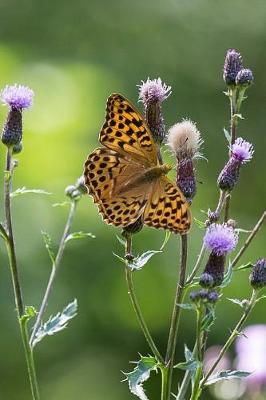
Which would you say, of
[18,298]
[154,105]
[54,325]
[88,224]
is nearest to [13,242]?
[18,298]

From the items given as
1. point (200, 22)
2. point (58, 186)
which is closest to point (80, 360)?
point (58, 186)

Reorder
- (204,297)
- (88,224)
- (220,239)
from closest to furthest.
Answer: (204,297)
(220,239)
(88,224)

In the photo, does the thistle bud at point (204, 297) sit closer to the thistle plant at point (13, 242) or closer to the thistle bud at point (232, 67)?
the thistle plant at point (13, 242)

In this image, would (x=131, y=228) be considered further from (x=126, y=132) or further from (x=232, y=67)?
(x=232, y=67)

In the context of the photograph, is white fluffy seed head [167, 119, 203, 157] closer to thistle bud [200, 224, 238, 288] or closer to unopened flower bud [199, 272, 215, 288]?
thistle bud [200, 224, 238, 288]

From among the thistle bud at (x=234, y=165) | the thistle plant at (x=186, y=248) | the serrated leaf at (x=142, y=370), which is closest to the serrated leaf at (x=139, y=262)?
the thistle plant at (x=186, y=248)

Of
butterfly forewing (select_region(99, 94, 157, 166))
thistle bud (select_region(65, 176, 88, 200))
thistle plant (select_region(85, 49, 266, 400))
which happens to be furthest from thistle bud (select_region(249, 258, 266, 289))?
thistle bud (select_region(65, 176, 88, 200))

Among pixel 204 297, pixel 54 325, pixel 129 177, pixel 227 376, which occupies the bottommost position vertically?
pixel 227 376
